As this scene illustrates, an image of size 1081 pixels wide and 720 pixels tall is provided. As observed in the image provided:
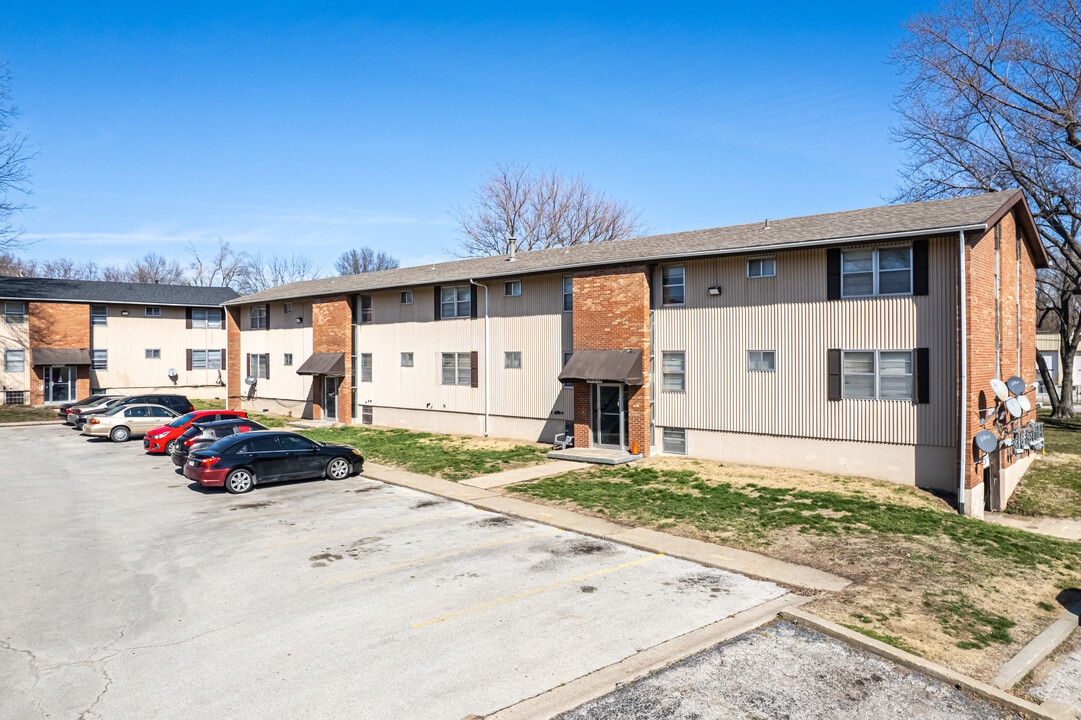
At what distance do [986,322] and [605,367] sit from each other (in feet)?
32.9

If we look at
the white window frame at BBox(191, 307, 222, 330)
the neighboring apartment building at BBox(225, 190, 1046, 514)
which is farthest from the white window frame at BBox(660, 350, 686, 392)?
the white window frame at BBox(191, 307, 222, 330)

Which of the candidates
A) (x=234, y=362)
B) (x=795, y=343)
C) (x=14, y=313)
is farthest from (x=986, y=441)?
(x=14, y=313)

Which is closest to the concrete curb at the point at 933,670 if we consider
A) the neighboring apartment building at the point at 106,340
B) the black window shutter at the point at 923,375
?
the black window shutter at the point at 923,375

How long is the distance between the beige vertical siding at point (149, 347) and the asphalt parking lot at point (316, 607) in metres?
31.6

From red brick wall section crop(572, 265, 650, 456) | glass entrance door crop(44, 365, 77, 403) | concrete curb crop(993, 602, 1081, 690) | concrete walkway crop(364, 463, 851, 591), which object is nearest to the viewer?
concrete curb crop(993, 602, 1081, 690)

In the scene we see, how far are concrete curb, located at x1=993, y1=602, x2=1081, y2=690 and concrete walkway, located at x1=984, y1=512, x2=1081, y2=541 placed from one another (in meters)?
6.76

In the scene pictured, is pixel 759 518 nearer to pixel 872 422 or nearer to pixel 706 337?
pixel 872 422

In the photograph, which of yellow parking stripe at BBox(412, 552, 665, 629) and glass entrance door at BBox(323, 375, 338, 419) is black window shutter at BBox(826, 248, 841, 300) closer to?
yellow parking stripe at BBox(412, 552, 665, 629)

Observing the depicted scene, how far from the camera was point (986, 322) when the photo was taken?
678 inches

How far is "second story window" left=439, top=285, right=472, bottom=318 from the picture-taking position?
27656 mm

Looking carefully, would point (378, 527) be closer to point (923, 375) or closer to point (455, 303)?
point (923, 375)

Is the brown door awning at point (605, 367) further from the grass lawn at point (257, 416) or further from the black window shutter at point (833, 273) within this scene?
the grass lawn at point (257, 416)

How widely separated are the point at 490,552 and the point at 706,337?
11.1m

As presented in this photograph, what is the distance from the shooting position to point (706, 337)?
67.6ft
